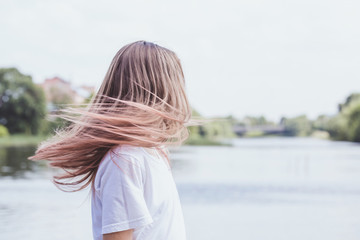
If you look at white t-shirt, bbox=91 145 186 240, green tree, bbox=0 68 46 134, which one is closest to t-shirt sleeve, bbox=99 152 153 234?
white t-shirt, bbox=91 145 186 240

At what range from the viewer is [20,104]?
1564 inches

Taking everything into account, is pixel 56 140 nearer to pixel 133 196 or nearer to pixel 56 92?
pixel 133 196

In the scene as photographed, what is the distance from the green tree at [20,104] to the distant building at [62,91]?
436 centimetres

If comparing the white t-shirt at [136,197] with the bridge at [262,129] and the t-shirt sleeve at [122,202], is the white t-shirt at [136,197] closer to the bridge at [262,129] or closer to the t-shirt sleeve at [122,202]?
the t-shirt sleeve at [122,202]

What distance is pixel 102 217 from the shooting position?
3.23 feet

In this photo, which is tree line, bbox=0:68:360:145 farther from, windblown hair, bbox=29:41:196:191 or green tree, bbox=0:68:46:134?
windblown hair, bbox=29:41:196:191

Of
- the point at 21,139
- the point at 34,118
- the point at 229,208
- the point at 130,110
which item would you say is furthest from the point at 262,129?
the point at 130,110

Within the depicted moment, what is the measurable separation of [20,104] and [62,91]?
43.8 ft

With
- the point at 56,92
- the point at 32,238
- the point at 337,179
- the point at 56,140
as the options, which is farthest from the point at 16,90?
the point at 56,140

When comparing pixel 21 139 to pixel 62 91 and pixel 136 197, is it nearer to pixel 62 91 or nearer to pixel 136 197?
pixel 62 91

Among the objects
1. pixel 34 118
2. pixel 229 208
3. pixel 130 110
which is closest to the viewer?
pixel 130 110

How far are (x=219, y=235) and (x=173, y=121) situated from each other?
516 centimetres

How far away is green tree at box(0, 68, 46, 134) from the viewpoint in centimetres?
3891

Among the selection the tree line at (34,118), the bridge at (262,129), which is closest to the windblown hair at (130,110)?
the tree line at (34,118)
